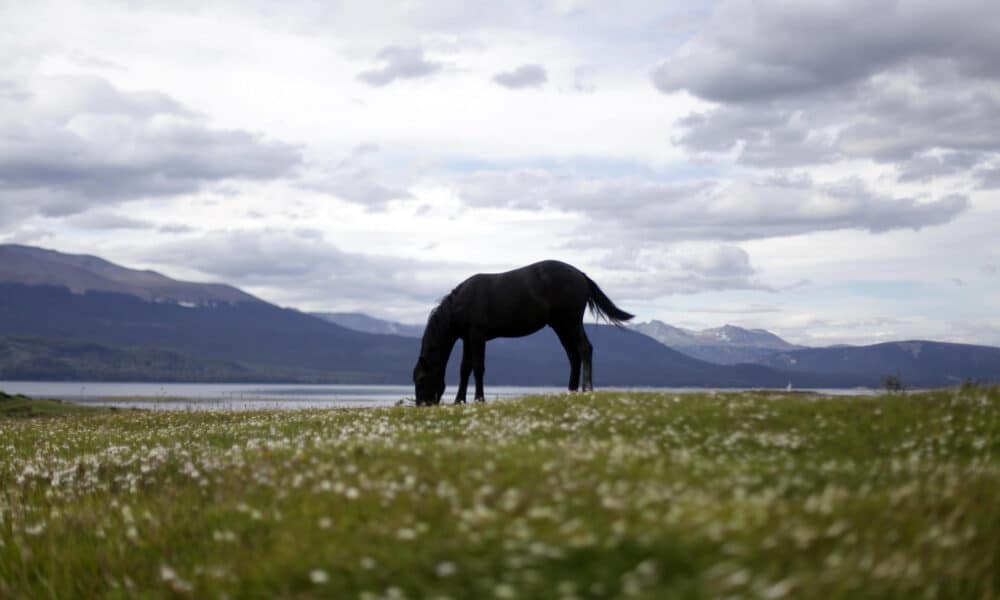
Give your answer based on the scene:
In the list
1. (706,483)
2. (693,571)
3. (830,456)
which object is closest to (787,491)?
(706,483)

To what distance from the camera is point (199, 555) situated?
1190 cm

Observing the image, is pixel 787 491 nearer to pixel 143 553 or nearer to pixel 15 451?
pixel 143 553

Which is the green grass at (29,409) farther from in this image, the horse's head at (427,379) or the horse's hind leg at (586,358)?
the horse's hind leg at (586,358)

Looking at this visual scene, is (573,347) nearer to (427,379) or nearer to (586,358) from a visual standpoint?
(586,358)

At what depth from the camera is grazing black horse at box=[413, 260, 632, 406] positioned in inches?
1209

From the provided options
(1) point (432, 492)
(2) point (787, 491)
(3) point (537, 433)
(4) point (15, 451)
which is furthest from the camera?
(4) point (15, 451)

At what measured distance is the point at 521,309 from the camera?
101 ft

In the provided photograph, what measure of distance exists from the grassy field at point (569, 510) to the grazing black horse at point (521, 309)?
10.4m

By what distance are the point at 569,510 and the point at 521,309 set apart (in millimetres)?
21602

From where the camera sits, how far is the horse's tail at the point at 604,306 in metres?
31.2

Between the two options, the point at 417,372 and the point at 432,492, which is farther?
the point at 417,372

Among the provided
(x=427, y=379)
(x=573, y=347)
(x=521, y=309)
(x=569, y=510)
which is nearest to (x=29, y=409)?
(x=427, y=379)

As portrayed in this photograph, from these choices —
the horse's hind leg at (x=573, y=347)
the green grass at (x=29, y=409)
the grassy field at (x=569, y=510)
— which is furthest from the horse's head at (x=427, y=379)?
the green grass at (x=29, y=409)

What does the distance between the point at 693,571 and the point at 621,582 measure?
0.64 meters
